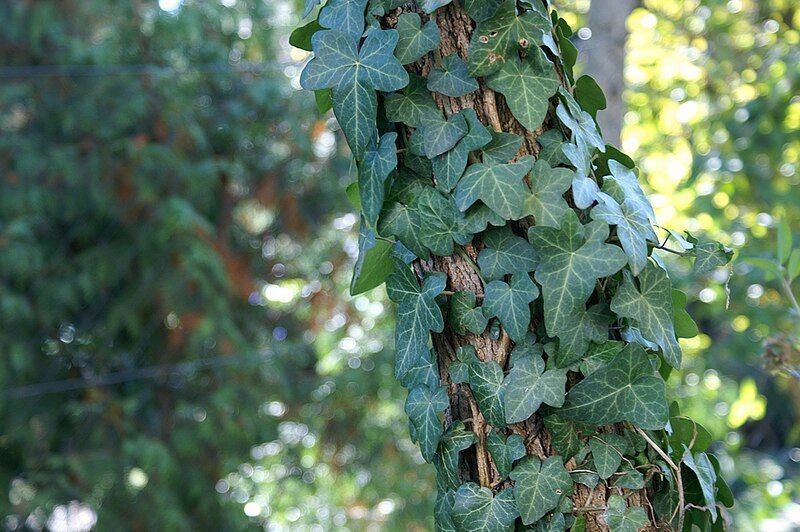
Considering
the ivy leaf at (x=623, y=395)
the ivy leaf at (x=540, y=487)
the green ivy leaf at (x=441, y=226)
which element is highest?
the green ivy leaf at (x=441, y=226)

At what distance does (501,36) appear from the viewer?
644 mm

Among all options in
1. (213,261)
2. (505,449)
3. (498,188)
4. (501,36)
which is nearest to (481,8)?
(501,36)

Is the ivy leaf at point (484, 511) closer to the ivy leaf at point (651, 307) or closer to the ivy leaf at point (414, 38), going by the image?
the ivy leaf at point (651, 307)

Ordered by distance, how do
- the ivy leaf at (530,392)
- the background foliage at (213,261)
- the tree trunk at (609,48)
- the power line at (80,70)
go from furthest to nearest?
the power line at (80,70)
the background foliage at (213,261)
the tree trunk at (609,48)
the ivy leaf at (530,392)

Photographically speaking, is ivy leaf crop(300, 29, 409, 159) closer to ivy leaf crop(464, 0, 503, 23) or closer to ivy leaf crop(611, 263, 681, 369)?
ivy leaf crop(464, 0, 503, 23)

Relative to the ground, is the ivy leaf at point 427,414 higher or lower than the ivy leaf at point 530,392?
lower

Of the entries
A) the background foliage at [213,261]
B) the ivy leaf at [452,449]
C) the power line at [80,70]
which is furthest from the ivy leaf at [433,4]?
the power line at [80,70]

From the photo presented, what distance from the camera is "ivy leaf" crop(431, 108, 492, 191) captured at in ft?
2.11

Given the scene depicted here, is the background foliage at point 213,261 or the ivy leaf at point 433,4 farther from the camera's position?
the background foliage at point 213,261

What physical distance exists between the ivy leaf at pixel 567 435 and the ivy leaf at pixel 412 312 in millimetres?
120

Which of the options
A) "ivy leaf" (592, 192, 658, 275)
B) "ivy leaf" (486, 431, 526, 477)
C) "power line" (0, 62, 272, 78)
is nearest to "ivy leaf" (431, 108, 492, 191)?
"ivy leaf" (592, 192, 658, 275)

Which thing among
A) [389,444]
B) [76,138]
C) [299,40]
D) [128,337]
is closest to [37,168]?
[76,138]

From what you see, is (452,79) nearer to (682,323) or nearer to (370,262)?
(370,262)

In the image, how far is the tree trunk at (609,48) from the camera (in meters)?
2.28
